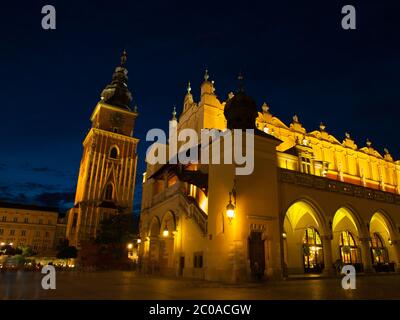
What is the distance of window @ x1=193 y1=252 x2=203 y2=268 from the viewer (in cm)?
2150

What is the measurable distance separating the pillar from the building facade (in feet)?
260

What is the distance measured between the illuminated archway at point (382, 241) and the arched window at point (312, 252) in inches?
198

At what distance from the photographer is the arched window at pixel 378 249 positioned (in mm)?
27438

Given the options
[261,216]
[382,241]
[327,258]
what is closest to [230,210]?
[261,216]

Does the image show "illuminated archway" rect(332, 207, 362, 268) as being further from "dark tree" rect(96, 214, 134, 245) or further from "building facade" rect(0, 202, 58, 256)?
"building facade" rect(0, 202, 58, 256)

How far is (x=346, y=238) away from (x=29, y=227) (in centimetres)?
8348

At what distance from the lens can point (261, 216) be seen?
18094mm

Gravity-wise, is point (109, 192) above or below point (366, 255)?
above

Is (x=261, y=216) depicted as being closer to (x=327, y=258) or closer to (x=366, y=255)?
(x=327, y=258)

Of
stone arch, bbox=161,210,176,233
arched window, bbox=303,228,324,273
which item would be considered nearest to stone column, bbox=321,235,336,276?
arched window, bbox=303,228,324,273

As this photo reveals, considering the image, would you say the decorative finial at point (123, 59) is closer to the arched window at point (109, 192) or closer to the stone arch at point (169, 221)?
the arched window at point (109, 192)

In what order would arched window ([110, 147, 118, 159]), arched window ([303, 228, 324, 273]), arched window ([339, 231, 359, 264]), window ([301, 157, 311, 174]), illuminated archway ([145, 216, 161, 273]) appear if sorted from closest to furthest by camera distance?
arched window ([303, 228, 324, 273]) < arched window ([339, 231, 359, 264]) < illuminated archway ([145, 216, 161, 273]) < window ([301, 157, 311, 174]) < arched window ([110, 147, 118, 159])

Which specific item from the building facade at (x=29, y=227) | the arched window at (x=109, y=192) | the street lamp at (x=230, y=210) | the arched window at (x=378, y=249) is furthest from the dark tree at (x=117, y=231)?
the building facade at (x=29, y=227)
